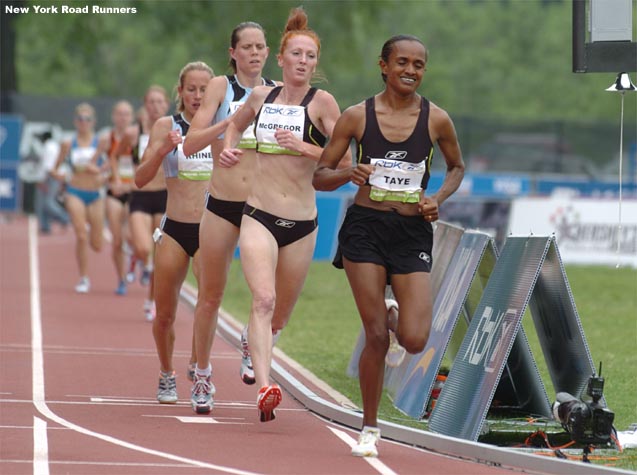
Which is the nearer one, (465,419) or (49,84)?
(465,419)

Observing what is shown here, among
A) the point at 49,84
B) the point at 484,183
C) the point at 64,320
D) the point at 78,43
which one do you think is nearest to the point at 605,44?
the point at 64,320

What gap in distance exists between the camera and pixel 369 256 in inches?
343

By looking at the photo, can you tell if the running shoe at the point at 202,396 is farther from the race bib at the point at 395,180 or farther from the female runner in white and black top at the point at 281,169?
the race bib at the point at 395,180

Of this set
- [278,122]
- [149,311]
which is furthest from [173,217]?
[149,311]

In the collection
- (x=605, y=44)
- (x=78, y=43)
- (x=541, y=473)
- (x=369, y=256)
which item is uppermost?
(x=78, y=43)

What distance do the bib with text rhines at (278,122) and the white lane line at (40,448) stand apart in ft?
7.36

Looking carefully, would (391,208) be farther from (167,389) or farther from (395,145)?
(167,389)

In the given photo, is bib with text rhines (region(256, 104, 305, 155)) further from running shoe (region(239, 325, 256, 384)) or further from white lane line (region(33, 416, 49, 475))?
white lane line (region(33, 416, 49, 475))

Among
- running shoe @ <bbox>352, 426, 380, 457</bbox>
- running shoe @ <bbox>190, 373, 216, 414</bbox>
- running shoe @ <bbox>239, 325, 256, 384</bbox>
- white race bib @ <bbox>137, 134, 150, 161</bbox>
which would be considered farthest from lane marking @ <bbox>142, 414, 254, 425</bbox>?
white race bib @ <bbox>137, 134, 150, 161</bbox>

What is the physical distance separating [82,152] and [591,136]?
27483mm

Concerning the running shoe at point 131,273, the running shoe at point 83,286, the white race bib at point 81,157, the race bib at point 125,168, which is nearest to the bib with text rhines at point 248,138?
the race bib at point 125,168

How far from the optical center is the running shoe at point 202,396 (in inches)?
407

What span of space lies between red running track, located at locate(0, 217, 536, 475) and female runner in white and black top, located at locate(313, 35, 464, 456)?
1.86 feet

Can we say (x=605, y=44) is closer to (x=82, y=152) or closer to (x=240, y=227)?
(x=240, y=227)
